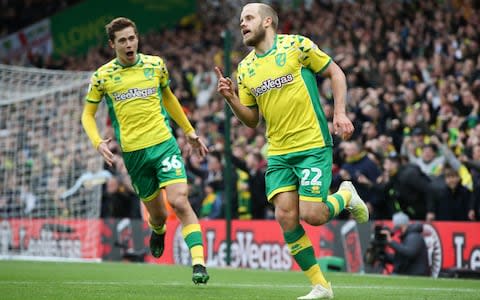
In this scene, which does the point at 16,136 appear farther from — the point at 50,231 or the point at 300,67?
the point at 300,67

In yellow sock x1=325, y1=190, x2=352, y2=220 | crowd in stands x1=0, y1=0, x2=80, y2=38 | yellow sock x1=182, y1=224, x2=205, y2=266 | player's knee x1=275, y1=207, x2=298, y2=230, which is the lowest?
yellow sock x1=182, y1=224, x2=205, y2=266

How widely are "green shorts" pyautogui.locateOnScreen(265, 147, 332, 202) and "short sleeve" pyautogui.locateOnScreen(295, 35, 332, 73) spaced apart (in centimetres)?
73

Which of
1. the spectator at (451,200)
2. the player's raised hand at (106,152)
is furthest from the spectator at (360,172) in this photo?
the player's raised hand at (106,152)

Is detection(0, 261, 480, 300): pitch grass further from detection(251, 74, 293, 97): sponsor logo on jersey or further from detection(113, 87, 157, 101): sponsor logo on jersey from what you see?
detection(113, 87, 157, 101): sponsor logo on jersey

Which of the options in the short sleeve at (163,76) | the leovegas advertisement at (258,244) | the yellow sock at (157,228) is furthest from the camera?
the leovegas advertisement at (258,244)

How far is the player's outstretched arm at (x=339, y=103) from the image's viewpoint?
26.8 feet

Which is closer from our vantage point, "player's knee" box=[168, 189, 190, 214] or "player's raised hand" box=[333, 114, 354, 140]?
"player's raised hand" box=[333, 114, 354, 140]

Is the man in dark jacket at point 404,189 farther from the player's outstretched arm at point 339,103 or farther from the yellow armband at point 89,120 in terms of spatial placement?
the player's outstretched arm at point 339,103

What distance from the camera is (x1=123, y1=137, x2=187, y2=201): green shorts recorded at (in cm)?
1077

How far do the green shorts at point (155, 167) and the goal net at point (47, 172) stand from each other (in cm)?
784

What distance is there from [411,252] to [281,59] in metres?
6.32

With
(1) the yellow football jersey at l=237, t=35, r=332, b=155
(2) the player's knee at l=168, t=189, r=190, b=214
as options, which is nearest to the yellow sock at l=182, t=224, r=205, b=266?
(2) the player's knee at l=168, t=189, r=190, b=214

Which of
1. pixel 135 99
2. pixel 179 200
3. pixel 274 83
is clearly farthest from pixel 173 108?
pixel 274 83

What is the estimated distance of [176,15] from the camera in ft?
103
